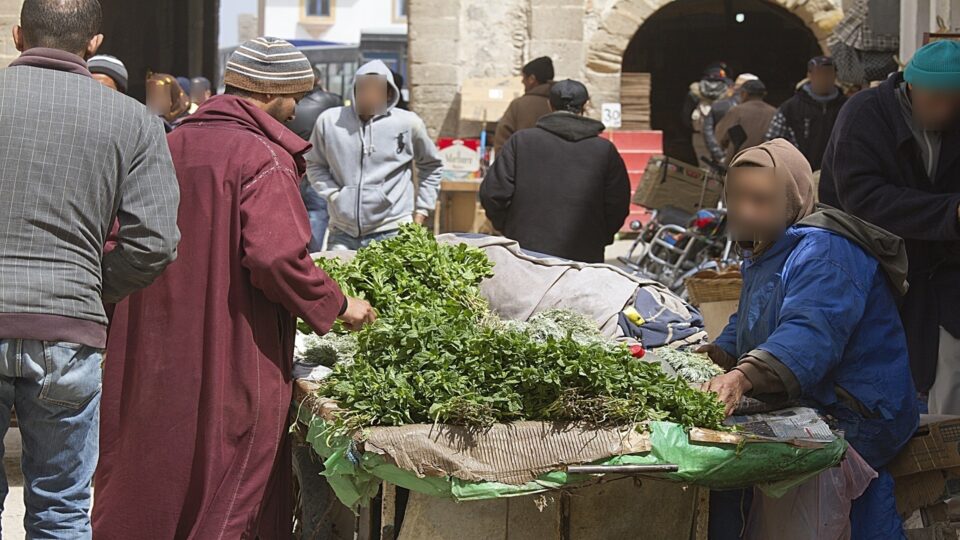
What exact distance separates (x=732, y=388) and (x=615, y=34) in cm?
1124

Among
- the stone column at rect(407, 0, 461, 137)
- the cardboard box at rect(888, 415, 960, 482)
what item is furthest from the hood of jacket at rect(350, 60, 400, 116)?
the stone column at rect(407, 0, 461, 137)

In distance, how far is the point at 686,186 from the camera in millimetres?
11398

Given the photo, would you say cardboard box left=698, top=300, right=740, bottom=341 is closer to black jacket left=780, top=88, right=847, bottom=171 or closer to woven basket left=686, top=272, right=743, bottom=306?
woven basket left=686, top=272, right=743, bottom=306

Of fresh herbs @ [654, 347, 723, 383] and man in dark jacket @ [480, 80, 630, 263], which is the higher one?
Answer: man in dark jacket @ [480, 80, 630, 263]

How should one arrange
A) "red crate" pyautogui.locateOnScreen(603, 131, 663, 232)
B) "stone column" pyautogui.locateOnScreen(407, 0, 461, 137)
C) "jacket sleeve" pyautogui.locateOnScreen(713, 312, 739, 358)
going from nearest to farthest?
"jacket sleeve" pyautogui.locateOnScreen(713, 312, 739, 358), "stone column" pyautogui.locateOnScreen(407, 0, 461, 137), "red crate" pyautogui.locateOnScreen(603, 131, 663, 232)

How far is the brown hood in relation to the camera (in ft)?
11.8

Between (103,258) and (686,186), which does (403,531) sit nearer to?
(103,258)

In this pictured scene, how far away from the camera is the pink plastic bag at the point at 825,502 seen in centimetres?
353

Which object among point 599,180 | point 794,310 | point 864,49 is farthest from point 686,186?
point 794,310

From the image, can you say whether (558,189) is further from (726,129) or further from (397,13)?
(397,13)

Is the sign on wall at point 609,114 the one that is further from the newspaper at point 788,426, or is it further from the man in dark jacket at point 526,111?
the newspaper at point 788,426

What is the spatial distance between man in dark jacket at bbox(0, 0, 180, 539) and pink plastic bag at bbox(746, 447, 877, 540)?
1855mm

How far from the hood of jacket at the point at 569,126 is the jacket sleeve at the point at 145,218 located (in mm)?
3583

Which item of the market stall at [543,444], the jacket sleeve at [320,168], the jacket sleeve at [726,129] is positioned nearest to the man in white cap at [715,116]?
the jacket sleeve at [726,129]
